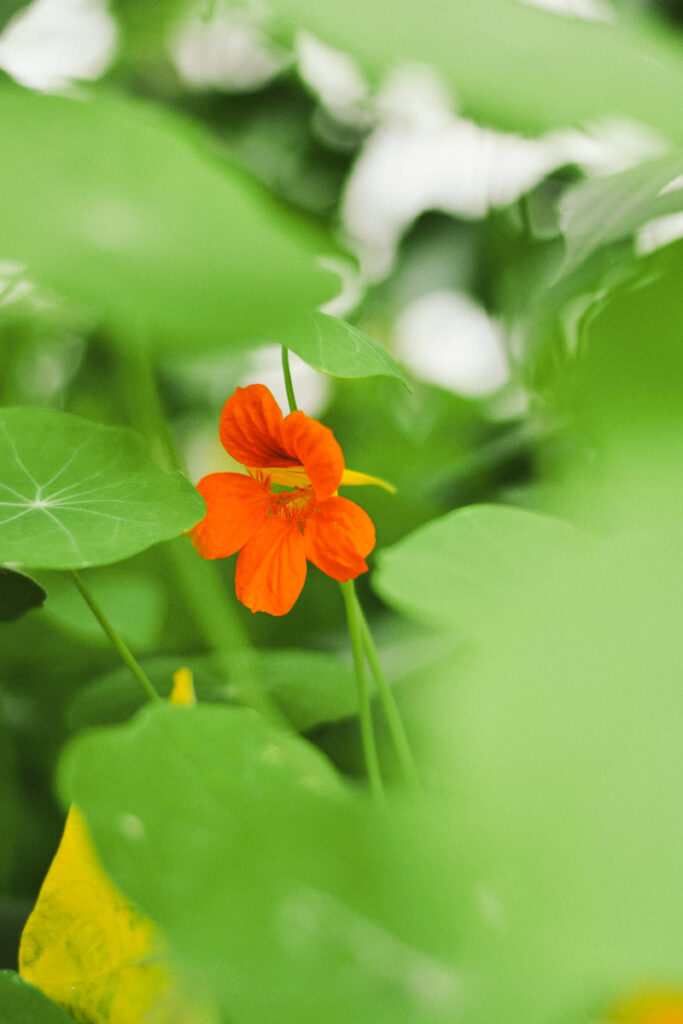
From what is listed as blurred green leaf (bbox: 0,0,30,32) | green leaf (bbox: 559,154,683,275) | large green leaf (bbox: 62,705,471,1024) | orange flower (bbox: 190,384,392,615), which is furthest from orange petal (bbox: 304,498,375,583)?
blurred green leaf (bbox: 0,0,30,32)

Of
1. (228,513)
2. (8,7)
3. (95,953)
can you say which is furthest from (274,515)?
(8,7)

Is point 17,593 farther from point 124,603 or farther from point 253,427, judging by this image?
point 124,603

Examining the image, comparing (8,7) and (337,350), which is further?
(8,7)

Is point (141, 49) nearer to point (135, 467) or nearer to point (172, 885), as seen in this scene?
point (135, 467)

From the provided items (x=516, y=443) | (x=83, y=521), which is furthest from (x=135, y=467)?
(x=516, y=443)

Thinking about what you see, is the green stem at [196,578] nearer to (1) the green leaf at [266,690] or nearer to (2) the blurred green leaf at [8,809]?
(1) the green leaf at [266,690]

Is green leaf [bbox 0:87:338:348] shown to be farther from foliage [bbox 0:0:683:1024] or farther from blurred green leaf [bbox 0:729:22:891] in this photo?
blurred green leaf [bbox 0:729:22:891]
